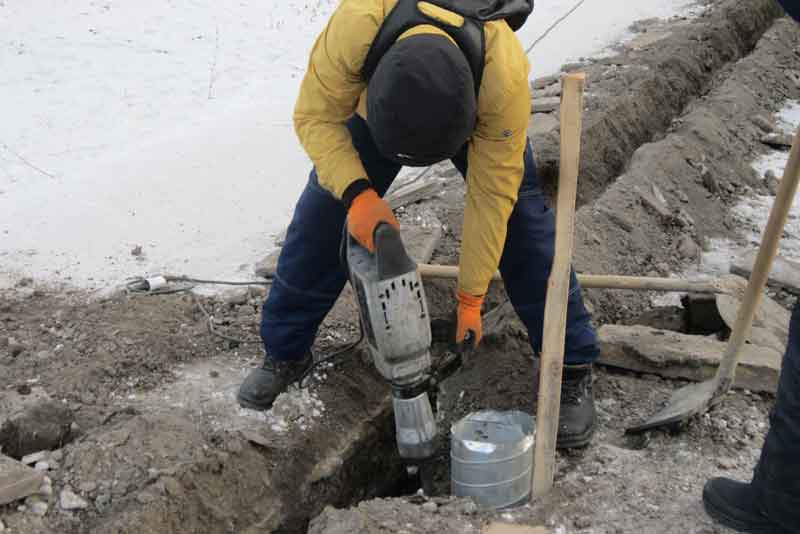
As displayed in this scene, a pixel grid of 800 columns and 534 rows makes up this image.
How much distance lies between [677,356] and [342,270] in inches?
62.0

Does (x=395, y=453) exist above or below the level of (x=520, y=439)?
below

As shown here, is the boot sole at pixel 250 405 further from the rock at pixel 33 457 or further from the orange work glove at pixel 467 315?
the orange work glove at pixel 467 315

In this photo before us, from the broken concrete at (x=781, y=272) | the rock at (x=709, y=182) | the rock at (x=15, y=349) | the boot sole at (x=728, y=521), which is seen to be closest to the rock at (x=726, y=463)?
the boot sole at (x=728, y=521)

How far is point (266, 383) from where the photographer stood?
3381 mm

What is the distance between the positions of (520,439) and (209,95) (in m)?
5.01

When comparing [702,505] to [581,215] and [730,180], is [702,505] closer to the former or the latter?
[581,215]

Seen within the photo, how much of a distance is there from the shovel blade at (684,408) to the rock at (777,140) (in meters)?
3.97

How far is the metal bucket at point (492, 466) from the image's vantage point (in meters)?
2.79

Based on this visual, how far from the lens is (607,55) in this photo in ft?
27.0

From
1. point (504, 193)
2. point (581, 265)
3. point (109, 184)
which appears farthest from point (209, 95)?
point (504, 193)

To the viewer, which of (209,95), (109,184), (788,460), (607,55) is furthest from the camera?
(607,55)

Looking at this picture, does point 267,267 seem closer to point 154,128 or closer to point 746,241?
point 154,128

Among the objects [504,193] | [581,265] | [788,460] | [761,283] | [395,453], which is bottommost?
[395,453]

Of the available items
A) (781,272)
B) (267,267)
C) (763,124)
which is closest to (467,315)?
(267,267)
